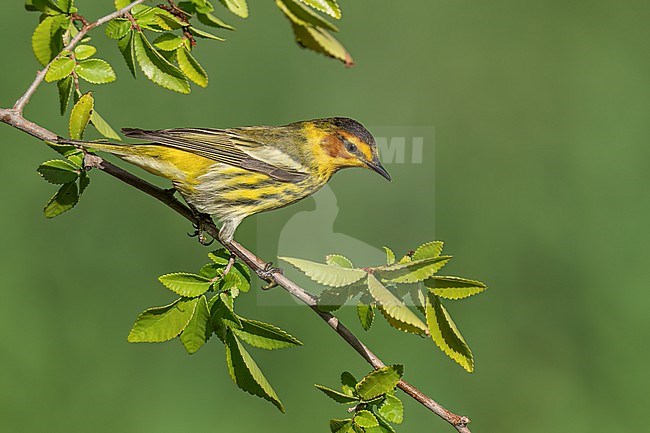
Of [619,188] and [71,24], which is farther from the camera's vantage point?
[619,188]

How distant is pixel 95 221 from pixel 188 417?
2.90 ft

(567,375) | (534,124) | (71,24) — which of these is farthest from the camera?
(534,124)

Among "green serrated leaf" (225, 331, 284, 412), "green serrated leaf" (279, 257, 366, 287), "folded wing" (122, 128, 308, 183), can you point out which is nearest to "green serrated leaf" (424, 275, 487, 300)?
"green serrated leaf" (279, 257, 366, 287)

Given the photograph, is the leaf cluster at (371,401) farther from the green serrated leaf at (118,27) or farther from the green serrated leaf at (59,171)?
the green serrated leaf at (118,27)

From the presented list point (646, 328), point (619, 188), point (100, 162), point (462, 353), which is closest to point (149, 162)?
point (100, 162)

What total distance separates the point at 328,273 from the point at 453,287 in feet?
0.70

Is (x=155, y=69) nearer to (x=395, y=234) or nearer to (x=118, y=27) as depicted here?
(x=118, y=27)

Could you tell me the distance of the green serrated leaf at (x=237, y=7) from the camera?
139 cm

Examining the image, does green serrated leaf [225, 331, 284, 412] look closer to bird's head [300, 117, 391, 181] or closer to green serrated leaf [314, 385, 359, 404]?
green serrated leaf [314, 385, 359, 404]

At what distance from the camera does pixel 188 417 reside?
3336 millimetres

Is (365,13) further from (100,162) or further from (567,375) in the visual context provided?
(100,162)

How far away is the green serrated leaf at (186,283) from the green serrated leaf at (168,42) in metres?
0.43

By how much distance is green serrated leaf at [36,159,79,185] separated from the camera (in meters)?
1.72

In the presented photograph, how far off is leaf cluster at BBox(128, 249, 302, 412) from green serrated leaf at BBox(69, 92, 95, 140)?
1.06ft
